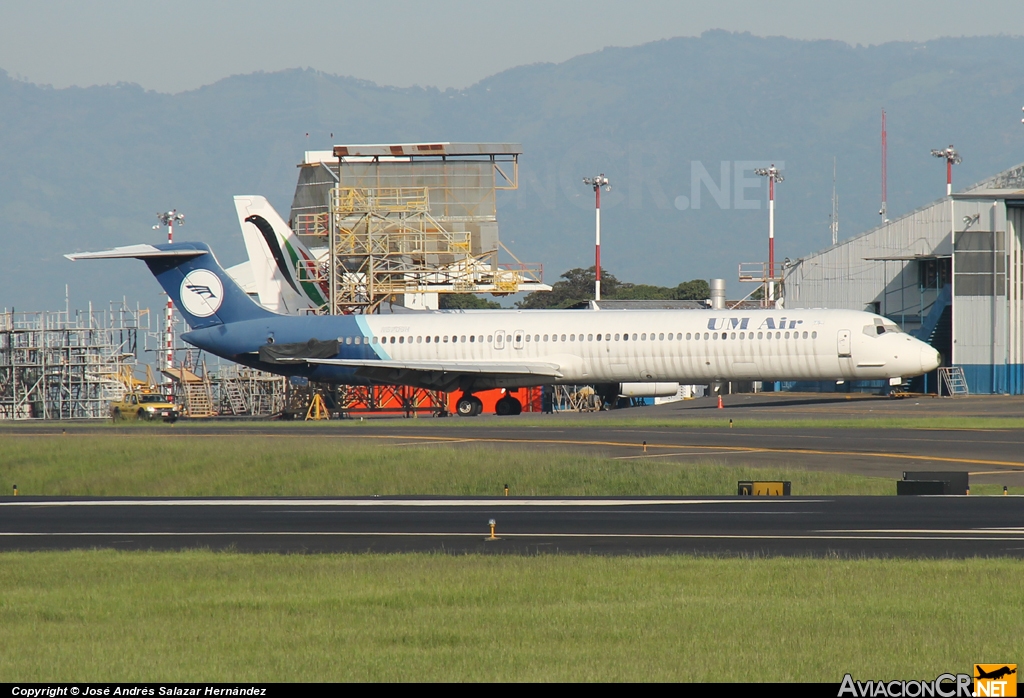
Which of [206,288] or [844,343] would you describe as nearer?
[844,343]

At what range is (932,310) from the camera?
66.6 meters

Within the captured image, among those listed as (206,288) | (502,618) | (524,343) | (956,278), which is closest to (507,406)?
(524,343)

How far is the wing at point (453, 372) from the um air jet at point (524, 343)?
56 mm

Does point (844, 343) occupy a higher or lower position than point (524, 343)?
higher

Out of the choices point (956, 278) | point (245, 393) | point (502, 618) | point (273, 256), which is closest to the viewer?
point (502, 618)

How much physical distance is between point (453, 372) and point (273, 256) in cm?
1788

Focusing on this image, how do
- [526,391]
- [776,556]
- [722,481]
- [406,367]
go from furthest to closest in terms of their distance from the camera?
[526,391]
[406,367]
[722,481]
[776,556]

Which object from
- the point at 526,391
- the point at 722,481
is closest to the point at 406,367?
the point at 526,391

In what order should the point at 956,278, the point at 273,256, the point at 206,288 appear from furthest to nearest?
1. the point at 273,256
2. the point at 956,278
3. the point at 206,288

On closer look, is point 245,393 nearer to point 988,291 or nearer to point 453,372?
point 453,372

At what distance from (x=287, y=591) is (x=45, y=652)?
10.3ft

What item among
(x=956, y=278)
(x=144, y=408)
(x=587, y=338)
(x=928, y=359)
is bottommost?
(x=144, y=408)

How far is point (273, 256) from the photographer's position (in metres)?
66.6

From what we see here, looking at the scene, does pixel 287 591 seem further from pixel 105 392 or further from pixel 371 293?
pixel 105 392
